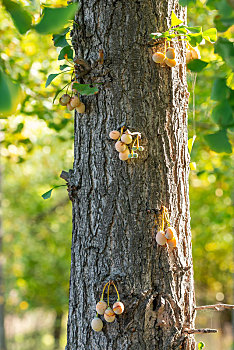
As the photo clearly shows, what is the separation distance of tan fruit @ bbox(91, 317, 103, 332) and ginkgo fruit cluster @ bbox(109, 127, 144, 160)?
0.54 m

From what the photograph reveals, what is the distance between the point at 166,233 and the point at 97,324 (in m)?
0.38

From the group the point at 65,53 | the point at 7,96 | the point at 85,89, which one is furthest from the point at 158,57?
the point at 7,96

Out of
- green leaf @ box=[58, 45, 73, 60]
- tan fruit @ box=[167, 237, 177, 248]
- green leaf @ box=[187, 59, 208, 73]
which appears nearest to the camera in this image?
green leaf @ box=[187, 59, 208, 73]

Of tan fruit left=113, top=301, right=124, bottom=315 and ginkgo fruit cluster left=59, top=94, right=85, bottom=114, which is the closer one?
tan fruit left=113, top=301, right=124, bottom=315

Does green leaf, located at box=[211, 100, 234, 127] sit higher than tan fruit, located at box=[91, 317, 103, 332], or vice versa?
green leaf, located at box=[211, 100, 234, 127]

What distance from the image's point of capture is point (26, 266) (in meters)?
7.96

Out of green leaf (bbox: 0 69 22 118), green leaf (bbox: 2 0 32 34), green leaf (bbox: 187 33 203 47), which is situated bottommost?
green leaf (bbox: 0 69 22 118)

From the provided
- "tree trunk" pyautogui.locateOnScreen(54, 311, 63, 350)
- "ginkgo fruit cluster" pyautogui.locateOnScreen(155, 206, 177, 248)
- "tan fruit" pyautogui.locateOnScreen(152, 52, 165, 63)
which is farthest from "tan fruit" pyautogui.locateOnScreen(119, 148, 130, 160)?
"tree trunk" pyautogui.locateOnScreen(54, 311, 63, 350)

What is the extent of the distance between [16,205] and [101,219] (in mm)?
6899

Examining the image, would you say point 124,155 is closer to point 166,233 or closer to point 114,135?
point 114,135

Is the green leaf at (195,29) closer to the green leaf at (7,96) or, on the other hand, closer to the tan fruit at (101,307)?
the green leaf at (7,96)

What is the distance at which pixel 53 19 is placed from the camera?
Result: 692 millimetres

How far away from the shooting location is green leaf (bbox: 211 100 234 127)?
2.86 ft

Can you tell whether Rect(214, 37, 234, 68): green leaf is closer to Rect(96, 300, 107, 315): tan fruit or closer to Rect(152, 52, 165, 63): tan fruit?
Rect(152, 52, 165, 63): tan fruit
